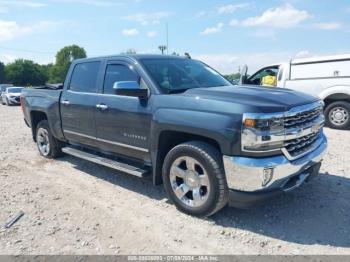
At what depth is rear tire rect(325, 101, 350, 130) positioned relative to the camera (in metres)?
9.93

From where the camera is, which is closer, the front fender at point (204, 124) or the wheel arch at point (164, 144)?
the front fender at point (204, 124)

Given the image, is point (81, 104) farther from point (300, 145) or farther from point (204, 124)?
point (300, 145)

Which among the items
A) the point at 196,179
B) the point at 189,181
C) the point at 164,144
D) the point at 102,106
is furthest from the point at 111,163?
the point at 196,179

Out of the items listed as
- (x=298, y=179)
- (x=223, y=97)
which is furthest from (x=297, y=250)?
(x=223, y=97)

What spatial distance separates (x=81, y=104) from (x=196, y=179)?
8.28 feet

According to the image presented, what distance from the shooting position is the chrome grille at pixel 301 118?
3683mm

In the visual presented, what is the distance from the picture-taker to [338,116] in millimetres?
10023

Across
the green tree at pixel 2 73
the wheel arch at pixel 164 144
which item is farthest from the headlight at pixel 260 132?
the green tree at pixel 2 73

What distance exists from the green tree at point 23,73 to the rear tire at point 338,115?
2851 inches

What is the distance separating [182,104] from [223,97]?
50 centimetres

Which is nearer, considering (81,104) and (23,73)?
(81,104)

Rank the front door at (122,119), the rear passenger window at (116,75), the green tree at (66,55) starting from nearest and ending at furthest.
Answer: the front door at (122,119)
the rear passenger window at (116,75)
the green tree at (66,55)

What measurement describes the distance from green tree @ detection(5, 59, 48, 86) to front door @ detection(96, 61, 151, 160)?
7432cm

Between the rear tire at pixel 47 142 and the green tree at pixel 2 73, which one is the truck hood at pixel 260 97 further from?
the green tree at pixel 2 73
